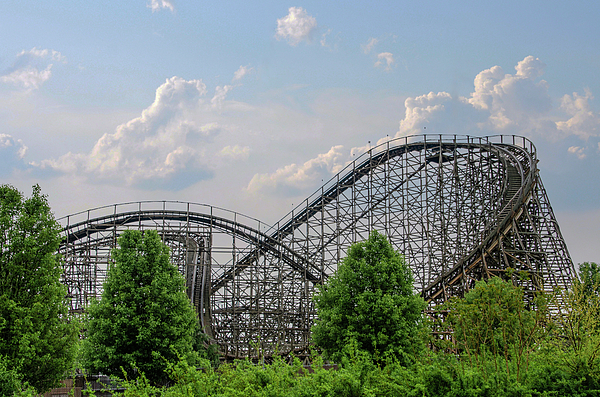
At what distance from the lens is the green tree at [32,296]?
13.3 m

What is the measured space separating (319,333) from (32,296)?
9.38 m

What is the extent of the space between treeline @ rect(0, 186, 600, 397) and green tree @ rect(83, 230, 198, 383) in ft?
0.14

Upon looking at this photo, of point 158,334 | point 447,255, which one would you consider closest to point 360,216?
point 447,255

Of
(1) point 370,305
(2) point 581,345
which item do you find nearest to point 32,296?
(1) point 370,305

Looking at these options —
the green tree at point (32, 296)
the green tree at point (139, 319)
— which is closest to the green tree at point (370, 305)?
the green tree at point (139, 319)

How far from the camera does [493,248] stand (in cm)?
2869

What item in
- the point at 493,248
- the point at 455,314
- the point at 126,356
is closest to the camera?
the point at 455,314

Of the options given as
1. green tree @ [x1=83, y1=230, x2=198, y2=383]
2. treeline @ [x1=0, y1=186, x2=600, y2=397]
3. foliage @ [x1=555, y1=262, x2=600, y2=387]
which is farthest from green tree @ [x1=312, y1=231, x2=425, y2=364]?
foliage @ [x1=555, y1=262, x2=600, y2=387]

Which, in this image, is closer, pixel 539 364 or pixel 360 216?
pixel 539 364

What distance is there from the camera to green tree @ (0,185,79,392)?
43.7 ft

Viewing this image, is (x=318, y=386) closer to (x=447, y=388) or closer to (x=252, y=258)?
(x=447, y=388)

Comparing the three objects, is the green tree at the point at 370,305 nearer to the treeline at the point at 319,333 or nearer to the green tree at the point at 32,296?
the treeline at the point at 319,333

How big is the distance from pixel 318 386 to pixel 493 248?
21.6 meters

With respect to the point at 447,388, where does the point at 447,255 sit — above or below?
above
